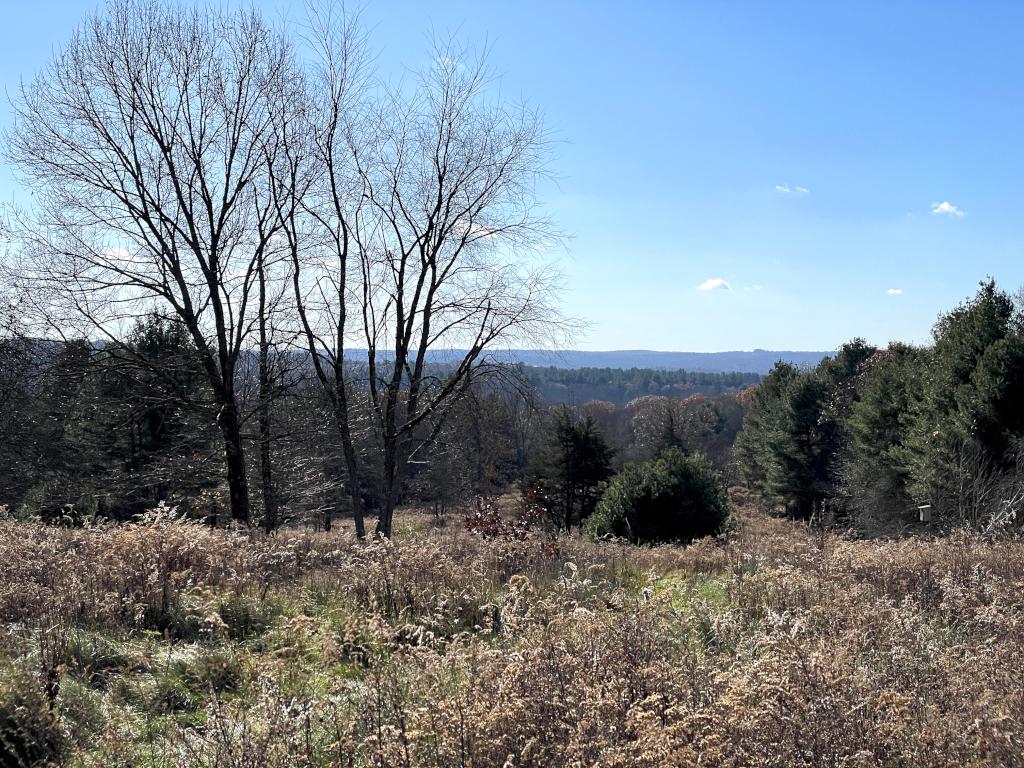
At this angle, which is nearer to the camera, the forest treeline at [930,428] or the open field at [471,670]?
the open field at [471,670]

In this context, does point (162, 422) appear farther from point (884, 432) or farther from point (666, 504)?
point (884, 432)

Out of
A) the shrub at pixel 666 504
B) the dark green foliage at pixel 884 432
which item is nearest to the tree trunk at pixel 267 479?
the shrub at pixel 666 504

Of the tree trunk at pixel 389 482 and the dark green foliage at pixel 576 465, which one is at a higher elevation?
the tree trunk at pixel 389 482

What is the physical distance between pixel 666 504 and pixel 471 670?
52.7ft

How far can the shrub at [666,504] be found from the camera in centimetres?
1844

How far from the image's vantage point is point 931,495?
21203mm

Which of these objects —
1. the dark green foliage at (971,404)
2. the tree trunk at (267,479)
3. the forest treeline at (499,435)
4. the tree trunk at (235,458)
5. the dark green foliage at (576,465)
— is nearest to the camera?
the tree trunk at (235,458)

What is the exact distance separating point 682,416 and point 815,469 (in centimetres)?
2106

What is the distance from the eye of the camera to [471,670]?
3252mm

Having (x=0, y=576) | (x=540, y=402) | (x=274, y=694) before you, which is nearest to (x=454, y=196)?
(x=540, y=402)

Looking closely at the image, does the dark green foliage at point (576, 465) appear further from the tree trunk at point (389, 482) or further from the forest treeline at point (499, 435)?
the tree trunk at point (389, 482)

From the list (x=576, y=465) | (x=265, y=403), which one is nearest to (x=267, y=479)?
(x=265, y=403)

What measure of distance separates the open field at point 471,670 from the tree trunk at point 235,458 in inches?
200

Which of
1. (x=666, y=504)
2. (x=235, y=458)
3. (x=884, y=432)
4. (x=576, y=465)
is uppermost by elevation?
(x=235, y=458)
